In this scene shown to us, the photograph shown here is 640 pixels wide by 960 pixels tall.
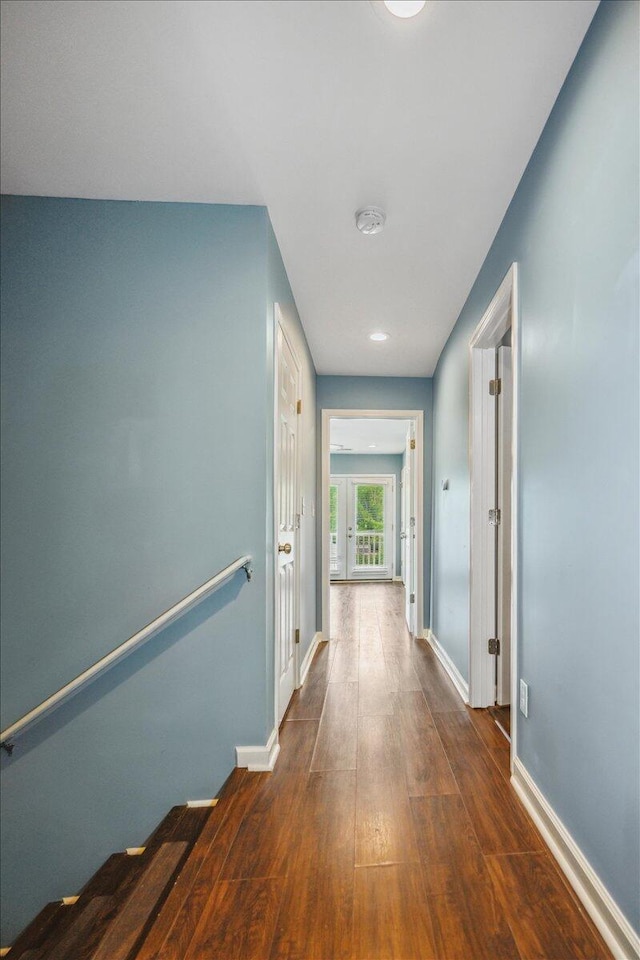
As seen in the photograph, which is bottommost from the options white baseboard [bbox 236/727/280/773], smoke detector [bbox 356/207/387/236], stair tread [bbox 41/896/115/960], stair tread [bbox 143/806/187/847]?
stair tread [bbox 41/896/115/960]

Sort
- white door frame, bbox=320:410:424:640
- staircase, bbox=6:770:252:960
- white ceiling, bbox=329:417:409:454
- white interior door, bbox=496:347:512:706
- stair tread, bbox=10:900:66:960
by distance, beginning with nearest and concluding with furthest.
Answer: staircase, bbox=6:770:252:960
stair tread, bbox=10:900:66:960
white interior door, bbox=496:347:512:706
white door frame, bbox=320:410:424:640
white ceiling, bbox=329:417:409:454

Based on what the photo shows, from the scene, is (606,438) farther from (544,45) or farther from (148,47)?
(148,47)

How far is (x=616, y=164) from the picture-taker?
3.78 ft

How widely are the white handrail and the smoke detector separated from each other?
158 centimetres

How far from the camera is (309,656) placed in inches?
138

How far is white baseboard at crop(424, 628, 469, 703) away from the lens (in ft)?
9.10

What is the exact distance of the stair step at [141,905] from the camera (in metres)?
1.18

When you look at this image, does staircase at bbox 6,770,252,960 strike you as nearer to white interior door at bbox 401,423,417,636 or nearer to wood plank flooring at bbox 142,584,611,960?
wood plank flooring at bbox 142,584,611,960

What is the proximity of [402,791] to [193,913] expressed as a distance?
878 mm

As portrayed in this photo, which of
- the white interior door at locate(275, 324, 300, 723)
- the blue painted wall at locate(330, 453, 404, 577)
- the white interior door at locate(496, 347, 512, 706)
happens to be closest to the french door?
the blue painted wall at locate(330, 453, 404, 577)

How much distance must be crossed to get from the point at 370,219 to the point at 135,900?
2.63m

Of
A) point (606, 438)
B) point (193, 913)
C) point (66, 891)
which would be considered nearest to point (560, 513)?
point (606, 438)

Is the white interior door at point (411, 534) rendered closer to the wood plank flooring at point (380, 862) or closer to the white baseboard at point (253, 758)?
the wood plank flooring at point (380, 862)

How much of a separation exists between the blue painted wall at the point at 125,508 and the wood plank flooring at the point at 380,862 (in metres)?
0.40
